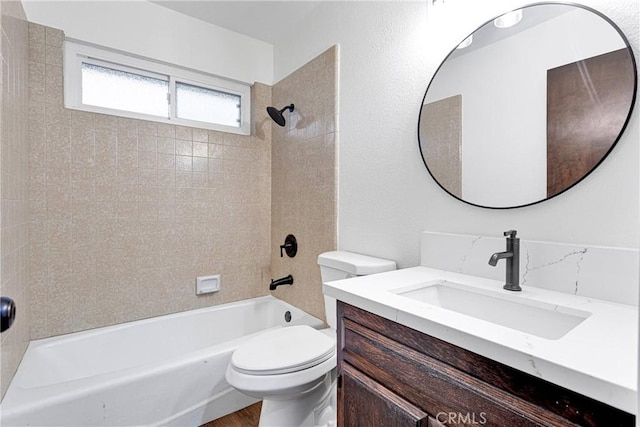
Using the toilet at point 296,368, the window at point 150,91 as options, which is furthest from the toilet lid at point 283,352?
the window at point 150,91

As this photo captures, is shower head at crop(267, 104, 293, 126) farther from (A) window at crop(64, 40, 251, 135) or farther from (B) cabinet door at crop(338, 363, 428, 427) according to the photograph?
(B) cabinet door at crop(338, 363, 428, 427)

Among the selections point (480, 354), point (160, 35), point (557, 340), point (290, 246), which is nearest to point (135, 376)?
point (290, 246)

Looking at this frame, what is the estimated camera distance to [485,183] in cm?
112

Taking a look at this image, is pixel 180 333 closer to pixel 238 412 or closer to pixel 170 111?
pixel 238 412

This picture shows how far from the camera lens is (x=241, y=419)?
163 cm

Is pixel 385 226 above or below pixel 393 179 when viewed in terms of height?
below

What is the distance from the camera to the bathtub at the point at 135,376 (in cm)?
119

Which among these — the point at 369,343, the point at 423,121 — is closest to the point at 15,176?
the point at 369,343

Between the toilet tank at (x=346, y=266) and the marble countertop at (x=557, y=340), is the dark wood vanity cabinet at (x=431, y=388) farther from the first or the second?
the toilet tank at (x=346, y=266)

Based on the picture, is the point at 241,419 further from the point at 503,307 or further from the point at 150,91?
the point at 150,91

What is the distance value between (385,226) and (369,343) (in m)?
0.74

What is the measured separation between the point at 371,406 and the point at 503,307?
19.2 inches

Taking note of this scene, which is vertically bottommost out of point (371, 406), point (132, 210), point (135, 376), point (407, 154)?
point (135, 376)

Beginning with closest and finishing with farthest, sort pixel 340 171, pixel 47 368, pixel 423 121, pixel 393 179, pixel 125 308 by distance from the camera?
pixel 423 121
pixel 393 179
pixel 47 368
pixel 340 171
pixel 125 308
